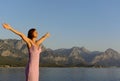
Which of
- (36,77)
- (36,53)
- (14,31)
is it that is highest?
(14,31)

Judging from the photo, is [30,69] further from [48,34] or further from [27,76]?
[48,34]

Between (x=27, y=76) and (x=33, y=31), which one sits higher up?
(x=33, y=31)

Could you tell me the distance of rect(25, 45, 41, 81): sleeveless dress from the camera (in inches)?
267

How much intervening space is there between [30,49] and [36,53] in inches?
6.1

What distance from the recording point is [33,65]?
684 centimetres

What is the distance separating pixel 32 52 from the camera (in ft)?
22.9

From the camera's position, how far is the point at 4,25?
684 centimetres

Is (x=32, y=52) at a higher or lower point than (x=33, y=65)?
higher

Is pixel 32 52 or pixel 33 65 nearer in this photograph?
pixel 33 65

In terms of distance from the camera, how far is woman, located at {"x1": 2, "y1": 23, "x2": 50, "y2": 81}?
680cm

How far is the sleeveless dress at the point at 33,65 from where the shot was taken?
22.2 ft

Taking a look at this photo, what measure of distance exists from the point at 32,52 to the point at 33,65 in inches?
11.9

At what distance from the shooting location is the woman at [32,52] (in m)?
6.80

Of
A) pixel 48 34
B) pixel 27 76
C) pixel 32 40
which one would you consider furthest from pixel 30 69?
pixel 48 34
